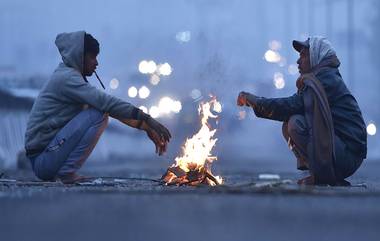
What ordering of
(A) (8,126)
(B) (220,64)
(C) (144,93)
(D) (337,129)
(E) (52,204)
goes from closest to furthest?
1. (E) (52,204)
2. (D) (337,129)
3. (B) (220,64)
4. (A) (8,126)
5. (C) (144,93)

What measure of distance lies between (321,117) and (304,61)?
86 cm

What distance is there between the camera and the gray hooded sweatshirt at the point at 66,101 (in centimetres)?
838

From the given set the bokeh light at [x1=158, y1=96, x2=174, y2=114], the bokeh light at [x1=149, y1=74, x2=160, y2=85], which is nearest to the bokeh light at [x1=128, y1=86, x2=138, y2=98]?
the bokeh light at [x1=149, y1=74, x2=160, y2=85]

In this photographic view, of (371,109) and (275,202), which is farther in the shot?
(371,109)

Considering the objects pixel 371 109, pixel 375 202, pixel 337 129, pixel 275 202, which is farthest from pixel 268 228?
pixel 371 109

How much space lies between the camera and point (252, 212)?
5582 mm

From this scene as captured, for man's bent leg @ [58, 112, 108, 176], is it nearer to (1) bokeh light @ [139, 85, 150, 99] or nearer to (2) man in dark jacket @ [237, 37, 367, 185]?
(2) man in dark jacket @ [237, 37, 367, 185]

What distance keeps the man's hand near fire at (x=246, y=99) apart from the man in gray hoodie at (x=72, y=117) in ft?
3.12

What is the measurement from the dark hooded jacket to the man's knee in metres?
0.11

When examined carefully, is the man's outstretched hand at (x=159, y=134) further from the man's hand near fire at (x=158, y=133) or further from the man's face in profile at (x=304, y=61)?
the man's face in profile at (x=304, y=61)

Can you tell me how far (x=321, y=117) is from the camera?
26.9 ft

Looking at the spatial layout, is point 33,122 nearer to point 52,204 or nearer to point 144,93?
point 52,204

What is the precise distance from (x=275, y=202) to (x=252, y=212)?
0.68 metres

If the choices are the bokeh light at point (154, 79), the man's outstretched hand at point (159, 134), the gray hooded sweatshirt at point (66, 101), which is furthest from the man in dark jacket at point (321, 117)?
the bokeh light at point (154, 79)
